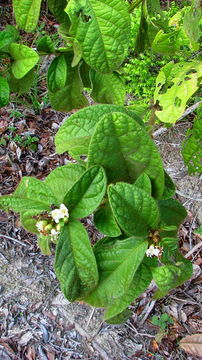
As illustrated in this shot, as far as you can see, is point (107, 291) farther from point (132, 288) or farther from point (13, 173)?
point (13, 173)

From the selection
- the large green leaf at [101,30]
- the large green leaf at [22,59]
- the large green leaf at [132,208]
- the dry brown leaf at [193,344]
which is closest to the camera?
the large green leaf at [132,208]

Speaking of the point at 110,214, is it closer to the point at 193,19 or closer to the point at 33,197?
the point at 33,197

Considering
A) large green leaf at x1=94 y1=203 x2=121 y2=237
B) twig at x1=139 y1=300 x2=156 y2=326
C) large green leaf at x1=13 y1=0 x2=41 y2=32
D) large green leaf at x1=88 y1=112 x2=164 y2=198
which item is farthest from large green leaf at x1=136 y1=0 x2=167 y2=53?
twig at x1=139 y1=300 x2=156 y2=326

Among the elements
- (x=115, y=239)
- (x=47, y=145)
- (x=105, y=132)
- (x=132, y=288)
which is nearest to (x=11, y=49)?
(x=105, y=132)

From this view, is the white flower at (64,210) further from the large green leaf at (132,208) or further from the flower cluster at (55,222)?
the large green leaf at (132,208)

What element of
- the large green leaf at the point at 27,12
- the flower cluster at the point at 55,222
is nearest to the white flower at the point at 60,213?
the flower cluster at the point at 55,222

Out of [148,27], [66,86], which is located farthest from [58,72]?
[148,27]

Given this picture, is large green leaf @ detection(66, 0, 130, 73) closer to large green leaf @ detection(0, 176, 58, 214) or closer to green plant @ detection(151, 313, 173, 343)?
large green leaf @ detection(0, 176, 58, 214)
